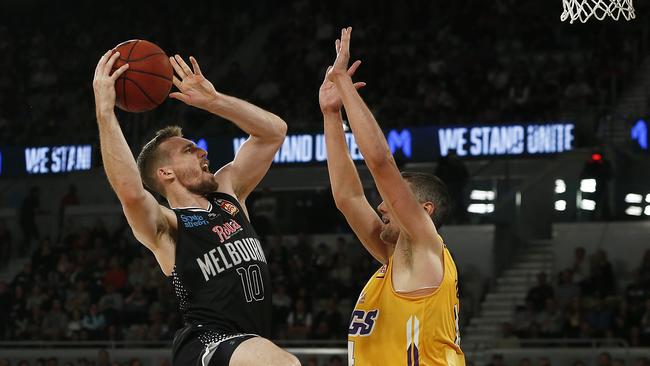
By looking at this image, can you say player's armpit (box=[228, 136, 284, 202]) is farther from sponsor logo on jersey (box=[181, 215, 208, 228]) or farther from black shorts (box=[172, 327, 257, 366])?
black shorts (box=[172, 327, 257, 366])

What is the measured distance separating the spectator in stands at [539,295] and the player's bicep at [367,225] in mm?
8479

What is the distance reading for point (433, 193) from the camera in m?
5.38

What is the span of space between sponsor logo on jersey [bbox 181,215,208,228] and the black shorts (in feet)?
1.67

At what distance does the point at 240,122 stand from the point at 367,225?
90cm

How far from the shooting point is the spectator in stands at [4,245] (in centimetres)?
1888

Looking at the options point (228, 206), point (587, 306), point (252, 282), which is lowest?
point (587, 306)

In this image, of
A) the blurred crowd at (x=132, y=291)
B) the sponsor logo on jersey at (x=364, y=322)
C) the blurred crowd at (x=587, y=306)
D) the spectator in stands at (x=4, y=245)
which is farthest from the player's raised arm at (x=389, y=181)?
the spectator in stands at (x=4, y=245)

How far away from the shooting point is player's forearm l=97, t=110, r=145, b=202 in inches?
201

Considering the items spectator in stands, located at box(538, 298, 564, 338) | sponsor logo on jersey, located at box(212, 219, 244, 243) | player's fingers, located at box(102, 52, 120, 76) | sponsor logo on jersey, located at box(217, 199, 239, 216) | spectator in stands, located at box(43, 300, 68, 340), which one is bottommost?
spectator in stands, located at box(43, 300, 68, 340)

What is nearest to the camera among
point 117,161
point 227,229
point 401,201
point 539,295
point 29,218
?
point 401,201

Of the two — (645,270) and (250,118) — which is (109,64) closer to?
(250,118)

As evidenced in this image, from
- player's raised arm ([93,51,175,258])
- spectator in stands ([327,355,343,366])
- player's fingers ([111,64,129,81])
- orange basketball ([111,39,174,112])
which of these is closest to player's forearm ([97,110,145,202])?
player's raised arm ([93,51,175,258])

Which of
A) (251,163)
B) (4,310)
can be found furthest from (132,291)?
(251,163)

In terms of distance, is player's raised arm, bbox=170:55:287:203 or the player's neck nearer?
the player's neck
